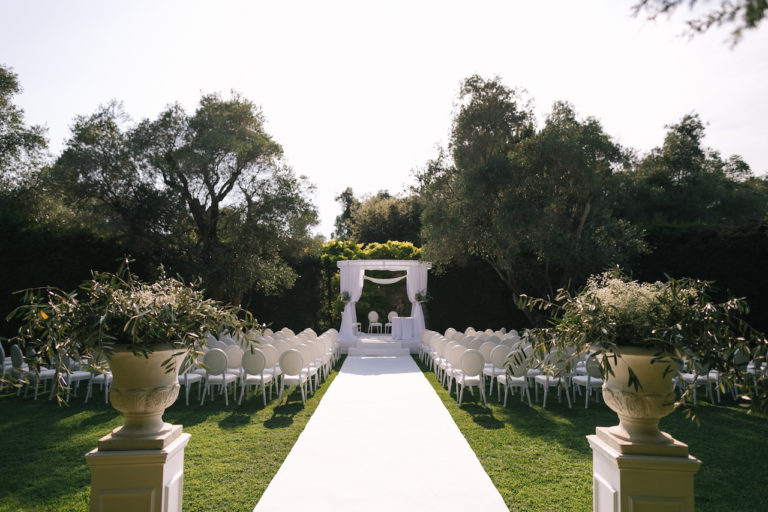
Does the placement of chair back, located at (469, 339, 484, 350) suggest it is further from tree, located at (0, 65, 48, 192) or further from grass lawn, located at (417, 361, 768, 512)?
tree, located at (0, 65, 48, 192)

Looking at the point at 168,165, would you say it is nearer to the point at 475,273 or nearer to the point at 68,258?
the point at 68,258

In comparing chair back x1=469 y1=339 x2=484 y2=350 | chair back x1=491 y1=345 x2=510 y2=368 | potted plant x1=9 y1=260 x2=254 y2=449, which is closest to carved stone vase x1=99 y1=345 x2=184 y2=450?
potted plant x1=9 y1=260 x2=254 y2=449

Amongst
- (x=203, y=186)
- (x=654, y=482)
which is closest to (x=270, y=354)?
(x=654, y=482)

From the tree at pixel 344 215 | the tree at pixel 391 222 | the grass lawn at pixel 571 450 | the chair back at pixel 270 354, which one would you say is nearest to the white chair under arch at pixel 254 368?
the chair back at pixel 270 354

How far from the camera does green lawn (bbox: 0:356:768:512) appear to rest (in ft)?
11.4

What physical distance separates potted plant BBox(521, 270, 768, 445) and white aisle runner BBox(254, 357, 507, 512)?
58.5 inches

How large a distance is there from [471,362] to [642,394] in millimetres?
4599

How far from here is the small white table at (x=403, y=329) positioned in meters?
14.6

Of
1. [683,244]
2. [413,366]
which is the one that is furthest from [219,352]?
Result: [683,244]

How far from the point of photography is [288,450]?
457 cm

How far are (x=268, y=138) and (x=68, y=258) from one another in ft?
19.7

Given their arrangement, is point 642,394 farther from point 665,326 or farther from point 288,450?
point 288,450

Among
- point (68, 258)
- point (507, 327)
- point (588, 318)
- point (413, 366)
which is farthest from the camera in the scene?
point (507, 327)

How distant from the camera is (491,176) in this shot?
11.4 metres
